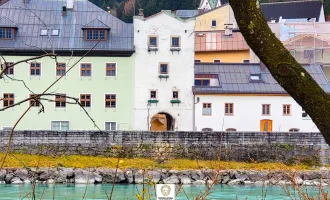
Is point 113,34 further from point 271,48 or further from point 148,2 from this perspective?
point 148,2

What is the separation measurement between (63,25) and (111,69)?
338 cm

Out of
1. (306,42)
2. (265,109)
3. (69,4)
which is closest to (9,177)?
(69,4)

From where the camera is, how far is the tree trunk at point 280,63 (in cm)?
417

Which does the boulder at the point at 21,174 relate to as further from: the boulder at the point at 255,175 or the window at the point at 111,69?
the window at the point at 111,69

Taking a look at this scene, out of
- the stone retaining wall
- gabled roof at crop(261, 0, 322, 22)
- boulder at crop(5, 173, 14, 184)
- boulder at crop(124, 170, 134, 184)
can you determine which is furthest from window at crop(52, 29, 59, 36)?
gabled roof at crop(261, 0, 322, 22)

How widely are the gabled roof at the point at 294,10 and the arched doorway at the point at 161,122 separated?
110 ft

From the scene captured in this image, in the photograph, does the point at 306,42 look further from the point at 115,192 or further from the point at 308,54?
the point at 115,192

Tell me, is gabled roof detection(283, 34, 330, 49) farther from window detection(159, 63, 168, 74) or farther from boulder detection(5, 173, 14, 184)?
boulder detection(5, 173, 14, 184)

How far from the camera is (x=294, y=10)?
268 feet

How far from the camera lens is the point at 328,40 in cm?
5791

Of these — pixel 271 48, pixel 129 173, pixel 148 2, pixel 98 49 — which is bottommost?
pixel 129 173

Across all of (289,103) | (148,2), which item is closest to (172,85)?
(289,103)

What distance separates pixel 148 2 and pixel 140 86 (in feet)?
159

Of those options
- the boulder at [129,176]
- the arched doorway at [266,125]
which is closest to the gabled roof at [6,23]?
the boulder at [129,176]
